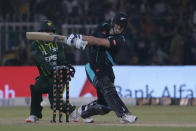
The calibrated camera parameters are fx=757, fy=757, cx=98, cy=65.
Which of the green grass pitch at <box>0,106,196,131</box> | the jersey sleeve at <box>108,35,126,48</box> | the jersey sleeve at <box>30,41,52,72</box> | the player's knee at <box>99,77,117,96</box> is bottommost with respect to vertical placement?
the green grass pitch at <box>0,106,196,131</box>

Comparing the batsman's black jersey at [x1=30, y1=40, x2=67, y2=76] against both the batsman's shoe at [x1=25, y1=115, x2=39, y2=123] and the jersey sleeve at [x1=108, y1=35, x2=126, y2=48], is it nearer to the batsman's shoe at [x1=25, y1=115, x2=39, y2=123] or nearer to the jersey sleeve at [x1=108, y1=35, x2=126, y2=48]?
the batsman's shoe at [x1=25, y1=115, x2=39, y2=123]

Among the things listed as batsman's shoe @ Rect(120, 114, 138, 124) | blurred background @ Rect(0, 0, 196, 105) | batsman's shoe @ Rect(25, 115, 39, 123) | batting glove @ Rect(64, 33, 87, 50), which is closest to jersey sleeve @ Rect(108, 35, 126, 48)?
batting glove @ Rect(64, 33, 87, 50)

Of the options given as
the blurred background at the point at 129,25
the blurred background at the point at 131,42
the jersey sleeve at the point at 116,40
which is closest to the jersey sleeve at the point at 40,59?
the jersey sleeve at the point at 116,40

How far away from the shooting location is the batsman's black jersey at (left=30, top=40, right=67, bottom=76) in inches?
551

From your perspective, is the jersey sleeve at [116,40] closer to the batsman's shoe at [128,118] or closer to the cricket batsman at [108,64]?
the cricket batsman at [108,64]

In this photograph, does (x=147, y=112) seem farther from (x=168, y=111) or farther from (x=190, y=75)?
(x=190, y=75)

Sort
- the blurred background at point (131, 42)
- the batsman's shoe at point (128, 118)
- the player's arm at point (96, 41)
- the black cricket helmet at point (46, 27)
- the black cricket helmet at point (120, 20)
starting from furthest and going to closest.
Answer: the blurred background at point (131, 42), the black cricket helmet at point (46, 27), the batsman's shoe at point (128, 118), the black cricket helmet at point (120, 20), the player's arm at point (96, 41)

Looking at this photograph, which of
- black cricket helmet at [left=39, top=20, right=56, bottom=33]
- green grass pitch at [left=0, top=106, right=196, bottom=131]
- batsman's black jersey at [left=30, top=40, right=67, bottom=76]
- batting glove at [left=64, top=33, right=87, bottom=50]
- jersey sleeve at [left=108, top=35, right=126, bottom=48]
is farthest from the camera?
batsman's black jersey at [left=30, top=40, right=67, bottom=76]

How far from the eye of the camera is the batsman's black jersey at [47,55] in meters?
14.0

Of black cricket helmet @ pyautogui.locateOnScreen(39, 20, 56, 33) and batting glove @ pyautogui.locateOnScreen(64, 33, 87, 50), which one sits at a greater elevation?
black cricket helmet @ pyautogui.locateOnScreen(39, 20, 56, 33)

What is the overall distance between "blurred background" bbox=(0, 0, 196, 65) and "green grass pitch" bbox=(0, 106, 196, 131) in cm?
349

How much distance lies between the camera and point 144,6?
927 inches

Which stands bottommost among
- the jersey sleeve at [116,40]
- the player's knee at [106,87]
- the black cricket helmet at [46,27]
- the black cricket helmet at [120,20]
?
the player's knee at [106,87]

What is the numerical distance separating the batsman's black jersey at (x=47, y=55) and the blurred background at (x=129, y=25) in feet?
25.1
